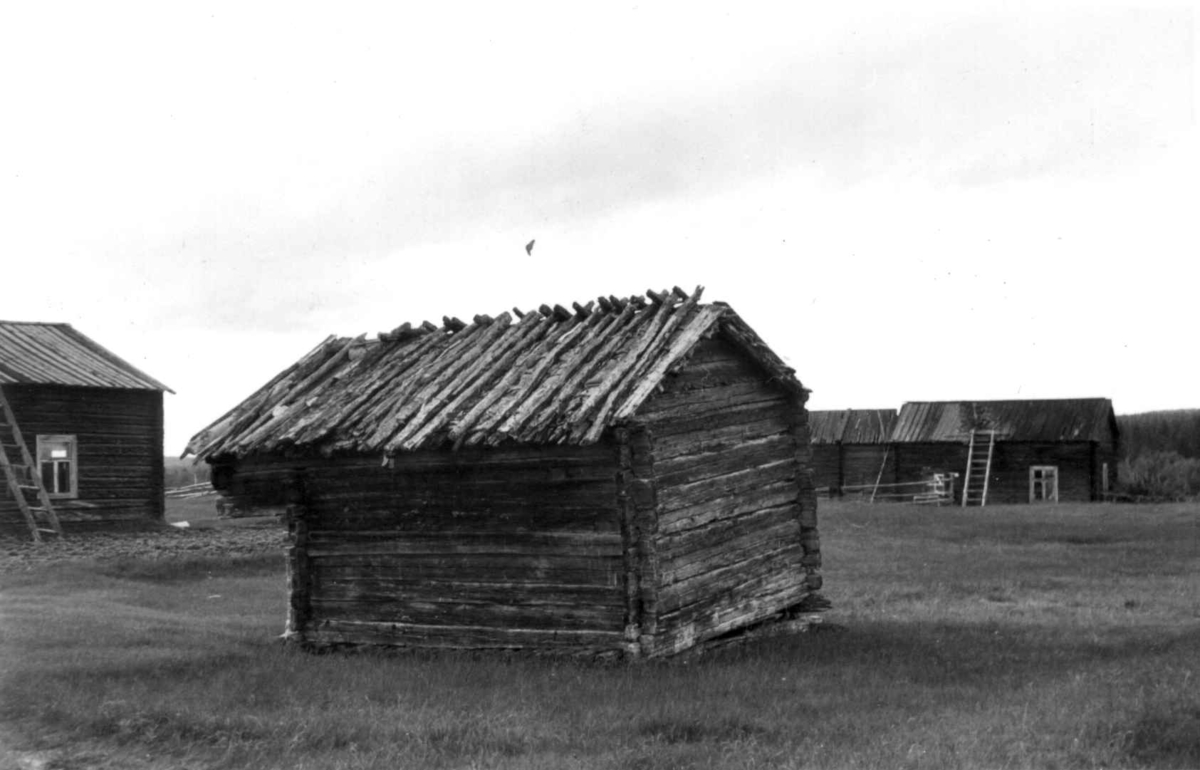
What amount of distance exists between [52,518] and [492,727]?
827 inches

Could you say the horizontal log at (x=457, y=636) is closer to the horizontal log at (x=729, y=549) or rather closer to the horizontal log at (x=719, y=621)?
the horizontal log at (x=719, y=621)

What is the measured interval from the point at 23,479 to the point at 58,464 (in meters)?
1.35

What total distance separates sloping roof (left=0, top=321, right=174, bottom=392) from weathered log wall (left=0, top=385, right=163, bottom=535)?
363 mm

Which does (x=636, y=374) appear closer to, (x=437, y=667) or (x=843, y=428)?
(x=437, y=667)

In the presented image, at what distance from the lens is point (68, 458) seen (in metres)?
29.6

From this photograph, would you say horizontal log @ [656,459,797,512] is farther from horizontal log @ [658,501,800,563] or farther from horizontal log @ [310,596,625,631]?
horizontal log @ [310,596,625,631]

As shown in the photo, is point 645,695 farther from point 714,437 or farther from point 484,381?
point 484,381

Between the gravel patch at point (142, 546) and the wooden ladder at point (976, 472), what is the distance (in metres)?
24.4

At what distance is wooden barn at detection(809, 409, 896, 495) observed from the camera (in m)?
46.8

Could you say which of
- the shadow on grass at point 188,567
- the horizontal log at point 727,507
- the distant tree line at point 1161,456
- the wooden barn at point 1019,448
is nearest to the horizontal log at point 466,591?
the horizontal log at point 727,507

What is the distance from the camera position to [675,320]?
45.9 ft

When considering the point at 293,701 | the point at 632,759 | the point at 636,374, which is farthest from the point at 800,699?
the point at 293,701

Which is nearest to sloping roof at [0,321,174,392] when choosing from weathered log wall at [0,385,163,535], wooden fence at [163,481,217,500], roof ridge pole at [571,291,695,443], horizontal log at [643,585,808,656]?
weathered log wall at [0,385,163,535]

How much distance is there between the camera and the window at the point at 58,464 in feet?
95.2
